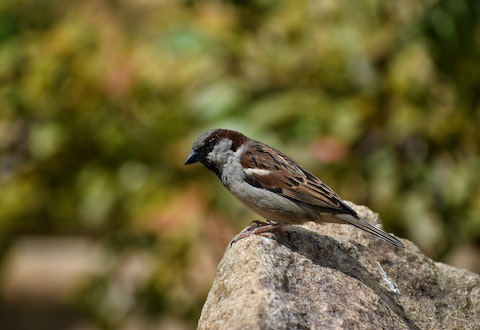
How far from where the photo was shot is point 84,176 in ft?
16.2

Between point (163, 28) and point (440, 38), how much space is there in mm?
1619

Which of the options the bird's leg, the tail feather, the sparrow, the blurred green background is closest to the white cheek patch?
the sparrow

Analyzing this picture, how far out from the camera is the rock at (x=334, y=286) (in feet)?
9.35

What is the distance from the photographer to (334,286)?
3.21m

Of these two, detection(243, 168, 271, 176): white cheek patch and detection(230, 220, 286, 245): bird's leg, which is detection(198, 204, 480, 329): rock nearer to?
detection(230, 220, 286, 245): bird's leg

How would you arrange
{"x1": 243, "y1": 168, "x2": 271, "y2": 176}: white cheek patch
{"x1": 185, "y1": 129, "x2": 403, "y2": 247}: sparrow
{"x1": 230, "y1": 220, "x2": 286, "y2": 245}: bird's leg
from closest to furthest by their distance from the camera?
{"x1": 230, "y1": 220, "x2": 286, "y2": 245}: bird's leg
{"x1": 185, "y1": 129, "x2": 403, "y2": 247}: sparrow
{"x1": 243, "y1": 168, "x2": 271, "y2": 176}: white cheek patch

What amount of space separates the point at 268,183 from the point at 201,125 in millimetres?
1072

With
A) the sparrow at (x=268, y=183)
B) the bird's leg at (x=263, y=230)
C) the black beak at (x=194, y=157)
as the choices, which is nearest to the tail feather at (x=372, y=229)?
the sparrow at (x=268, y=183)

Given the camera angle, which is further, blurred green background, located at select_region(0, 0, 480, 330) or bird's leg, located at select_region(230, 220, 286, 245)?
blurred green background, located at select_region(0, 0, 480, 330)

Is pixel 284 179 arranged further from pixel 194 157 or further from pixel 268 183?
pixel 194 157

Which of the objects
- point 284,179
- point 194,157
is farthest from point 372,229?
point 194,157

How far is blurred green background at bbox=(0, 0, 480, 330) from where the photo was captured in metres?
4.74

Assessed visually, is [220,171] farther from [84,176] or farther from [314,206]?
[84,176]

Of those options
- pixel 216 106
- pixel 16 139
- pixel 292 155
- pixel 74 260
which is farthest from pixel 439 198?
pixel 74 260
